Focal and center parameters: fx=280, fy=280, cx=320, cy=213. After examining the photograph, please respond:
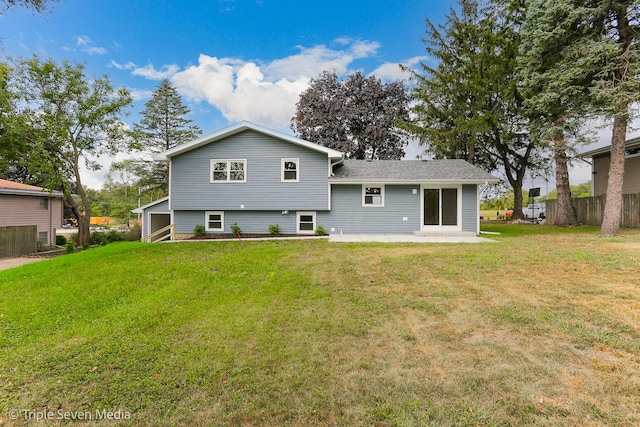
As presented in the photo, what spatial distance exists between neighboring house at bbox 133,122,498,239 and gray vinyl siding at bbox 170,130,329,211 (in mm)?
38

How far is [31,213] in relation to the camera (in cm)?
1759

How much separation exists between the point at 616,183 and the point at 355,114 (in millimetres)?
19040

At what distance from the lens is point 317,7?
50.7ft

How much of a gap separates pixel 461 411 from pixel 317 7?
731 inches

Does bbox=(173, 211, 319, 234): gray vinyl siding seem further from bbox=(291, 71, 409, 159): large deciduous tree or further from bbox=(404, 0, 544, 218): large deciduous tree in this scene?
bbox=(291, 71, 409, 159): large deciduous tree

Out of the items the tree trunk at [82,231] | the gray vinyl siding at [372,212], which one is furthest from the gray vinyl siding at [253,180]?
the tree trunk at [82,231]

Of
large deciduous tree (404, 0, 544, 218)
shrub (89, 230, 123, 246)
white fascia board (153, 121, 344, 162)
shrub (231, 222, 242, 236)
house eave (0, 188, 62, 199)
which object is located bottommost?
shrub (89, 230, 123, 246)

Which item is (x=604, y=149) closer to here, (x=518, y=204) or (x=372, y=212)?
(x=518, y=204)

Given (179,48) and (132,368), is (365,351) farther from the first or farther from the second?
(179,48)

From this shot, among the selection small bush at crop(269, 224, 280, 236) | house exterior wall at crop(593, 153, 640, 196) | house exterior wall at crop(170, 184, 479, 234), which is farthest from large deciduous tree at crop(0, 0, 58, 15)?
house exterior wall at crop(593, 153, 640, 196)

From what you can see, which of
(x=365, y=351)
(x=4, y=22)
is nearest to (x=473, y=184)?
(x=365, y=351)

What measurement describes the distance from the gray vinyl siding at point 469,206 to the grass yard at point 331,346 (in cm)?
666

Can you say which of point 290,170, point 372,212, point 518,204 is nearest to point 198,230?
point 290,170

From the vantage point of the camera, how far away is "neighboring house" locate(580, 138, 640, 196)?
14602 millimetres
